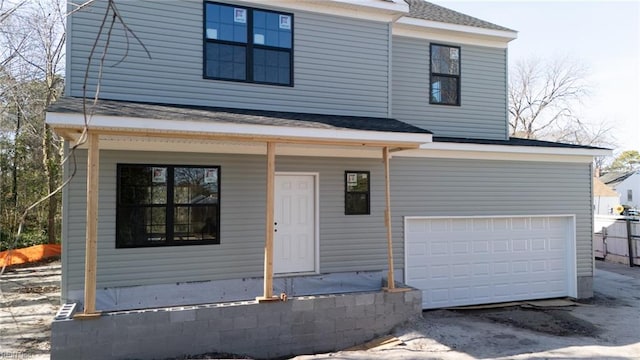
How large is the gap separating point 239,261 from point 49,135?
13.8 m

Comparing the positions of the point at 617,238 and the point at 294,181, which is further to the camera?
the point at 617,238

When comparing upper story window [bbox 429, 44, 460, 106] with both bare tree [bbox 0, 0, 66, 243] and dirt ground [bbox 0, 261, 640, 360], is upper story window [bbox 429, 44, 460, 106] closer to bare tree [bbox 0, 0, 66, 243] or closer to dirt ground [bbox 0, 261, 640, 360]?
dirt ground [bbox 0, 261, 640, 360]

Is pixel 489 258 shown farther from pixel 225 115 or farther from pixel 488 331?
pixel 225 115

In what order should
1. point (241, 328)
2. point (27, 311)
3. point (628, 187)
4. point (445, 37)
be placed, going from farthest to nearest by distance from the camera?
1. point (628, 187)
2. point (445, 37)
3. point (27, 311)
4. point (241, 328)

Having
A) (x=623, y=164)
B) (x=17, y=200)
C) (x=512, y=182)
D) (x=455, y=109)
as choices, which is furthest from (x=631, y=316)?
(x=623, y=164)

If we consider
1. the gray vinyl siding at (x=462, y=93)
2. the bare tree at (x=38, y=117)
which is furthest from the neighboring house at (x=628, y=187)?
the bare tree at (x=38, y=117)

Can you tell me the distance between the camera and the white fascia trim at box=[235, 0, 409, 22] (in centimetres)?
822

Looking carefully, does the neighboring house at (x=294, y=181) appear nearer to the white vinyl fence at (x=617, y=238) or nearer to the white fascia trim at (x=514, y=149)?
the white fascia trim at (x=514, y=149)

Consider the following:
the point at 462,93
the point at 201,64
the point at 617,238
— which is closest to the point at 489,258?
the point at 462,93

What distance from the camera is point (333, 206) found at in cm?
846

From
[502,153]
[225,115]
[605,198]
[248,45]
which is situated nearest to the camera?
[225,115]

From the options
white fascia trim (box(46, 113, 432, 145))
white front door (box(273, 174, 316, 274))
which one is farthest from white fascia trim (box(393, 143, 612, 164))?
white front door (box(273, 174, 316, 274))

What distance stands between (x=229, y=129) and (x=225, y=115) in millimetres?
624

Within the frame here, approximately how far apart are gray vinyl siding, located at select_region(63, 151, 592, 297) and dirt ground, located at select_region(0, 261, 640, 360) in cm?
112
